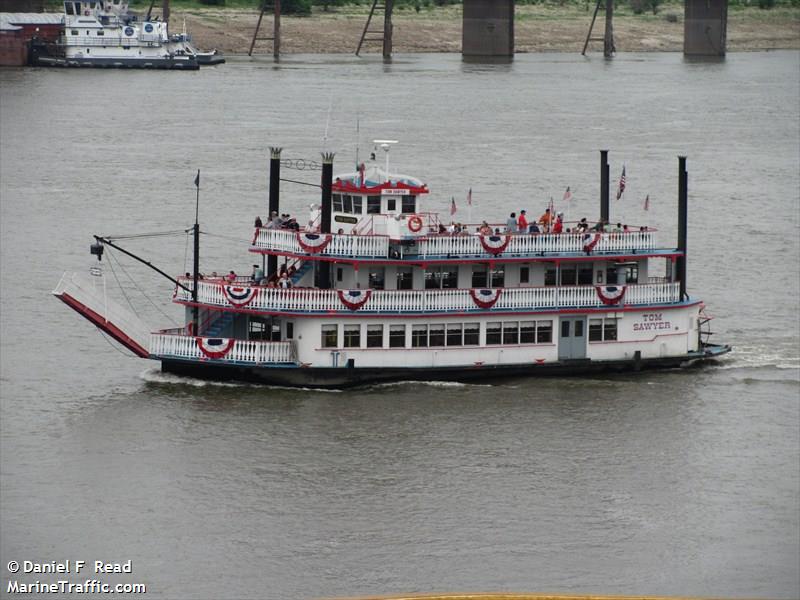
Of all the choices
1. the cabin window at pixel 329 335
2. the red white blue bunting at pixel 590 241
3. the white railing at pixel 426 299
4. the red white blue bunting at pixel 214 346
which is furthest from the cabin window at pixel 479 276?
the red white blue bunting at pixel 214 346

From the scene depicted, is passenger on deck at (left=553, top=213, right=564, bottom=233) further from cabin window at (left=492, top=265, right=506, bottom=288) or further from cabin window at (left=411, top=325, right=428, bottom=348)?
cabin window at (left=411, top=325, right=428, bottom=348)

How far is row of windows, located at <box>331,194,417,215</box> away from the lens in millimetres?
49781

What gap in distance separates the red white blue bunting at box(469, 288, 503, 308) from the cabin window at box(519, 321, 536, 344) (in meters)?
1.14

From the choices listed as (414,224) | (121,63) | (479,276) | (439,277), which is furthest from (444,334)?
(121,63)

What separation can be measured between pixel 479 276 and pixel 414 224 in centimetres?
238

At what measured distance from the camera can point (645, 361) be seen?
5047 cm

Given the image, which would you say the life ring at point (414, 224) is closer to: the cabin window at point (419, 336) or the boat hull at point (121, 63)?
the cabin window at point (419, 336)

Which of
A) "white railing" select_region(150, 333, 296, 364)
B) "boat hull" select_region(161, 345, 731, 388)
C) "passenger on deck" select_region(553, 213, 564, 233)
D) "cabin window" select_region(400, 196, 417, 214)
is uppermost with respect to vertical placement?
"cabin window" select_region(400, 196, 417, 214)

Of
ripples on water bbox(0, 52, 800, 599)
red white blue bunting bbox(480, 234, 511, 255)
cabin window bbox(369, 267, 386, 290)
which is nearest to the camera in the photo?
ripples on water bbox(0, 52, 800, 599)

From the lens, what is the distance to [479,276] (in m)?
49.8

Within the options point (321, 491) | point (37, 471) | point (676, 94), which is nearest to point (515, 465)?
point (321, 491)

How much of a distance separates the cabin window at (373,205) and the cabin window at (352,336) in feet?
11.1

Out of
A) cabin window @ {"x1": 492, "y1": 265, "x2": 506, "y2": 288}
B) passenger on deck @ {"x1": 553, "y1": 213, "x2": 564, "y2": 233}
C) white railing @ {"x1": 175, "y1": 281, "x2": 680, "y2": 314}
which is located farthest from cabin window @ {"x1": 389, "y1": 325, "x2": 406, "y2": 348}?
passenger on deck @ {"x1": 553, "y1": 213, "x2": 564, "y2": 233}

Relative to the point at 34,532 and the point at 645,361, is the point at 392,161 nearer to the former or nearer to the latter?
the point at 645,361
